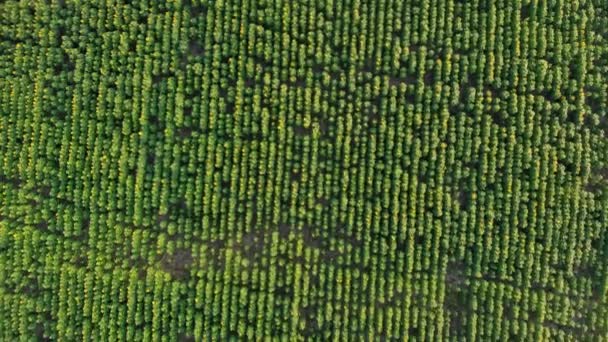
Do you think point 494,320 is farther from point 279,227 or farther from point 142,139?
point 142,139

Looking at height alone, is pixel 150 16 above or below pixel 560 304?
above

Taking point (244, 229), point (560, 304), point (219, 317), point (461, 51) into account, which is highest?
point (461, 51)

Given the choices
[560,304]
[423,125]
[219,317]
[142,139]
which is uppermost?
[423,125]

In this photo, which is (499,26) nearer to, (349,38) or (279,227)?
(349,38)

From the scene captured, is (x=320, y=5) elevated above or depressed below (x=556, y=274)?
above

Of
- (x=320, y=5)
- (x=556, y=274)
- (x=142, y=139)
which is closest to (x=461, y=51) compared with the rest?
(x=320, y=5)

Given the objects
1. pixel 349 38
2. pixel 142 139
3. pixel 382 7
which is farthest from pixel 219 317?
pixel 382 7
